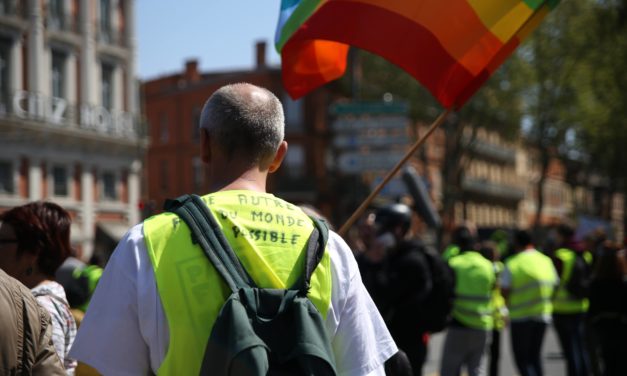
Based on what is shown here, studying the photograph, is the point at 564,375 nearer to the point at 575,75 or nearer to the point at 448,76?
the point at 448,76

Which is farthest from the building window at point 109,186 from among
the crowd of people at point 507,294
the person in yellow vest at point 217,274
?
the person in yellow vest at point 217,274

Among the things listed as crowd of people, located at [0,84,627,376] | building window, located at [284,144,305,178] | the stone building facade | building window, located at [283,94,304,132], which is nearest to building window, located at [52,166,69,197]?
the stone building facade

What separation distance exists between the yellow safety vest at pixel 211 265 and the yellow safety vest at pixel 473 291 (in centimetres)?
669

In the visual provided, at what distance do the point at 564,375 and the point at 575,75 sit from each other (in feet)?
105

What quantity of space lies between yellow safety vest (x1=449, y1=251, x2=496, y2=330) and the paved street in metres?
3.08

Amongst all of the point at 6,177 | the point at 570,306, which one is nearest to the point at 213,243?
the point at 570,306

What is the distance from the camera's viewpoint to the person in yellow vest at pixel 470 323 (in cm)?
909

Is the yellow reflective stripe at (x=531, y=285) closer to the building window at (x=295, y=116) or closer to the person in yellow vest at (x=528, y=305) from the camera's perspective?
the person in yellow vest at (x=528, y=305)

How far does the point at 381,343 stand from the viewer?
9.23 feet

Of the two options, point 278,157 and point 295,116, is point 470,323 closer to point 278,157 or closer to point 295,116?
point 278,157

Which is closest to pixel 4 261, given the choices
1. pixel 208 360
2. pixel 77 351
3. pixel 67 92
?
pixel 77 351

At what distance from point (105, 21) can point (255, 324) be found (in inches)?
1468

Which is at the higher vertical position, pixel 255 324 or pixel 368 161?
pixel 368 161

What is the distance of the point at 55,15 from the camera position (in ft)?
116
